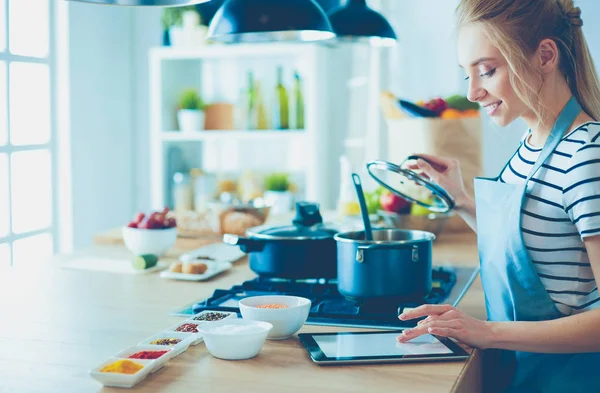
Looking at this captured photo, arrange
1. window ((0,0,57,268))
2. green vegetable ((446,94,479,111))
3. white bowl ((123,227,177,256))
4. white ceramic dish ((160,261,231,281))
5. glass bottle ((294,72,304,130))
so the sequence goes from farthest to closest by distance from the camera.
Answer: glass bottle ((294,72,304,130)) < window ((0,0,57,268)) < green vegetable ((446,94,479,111)) < white bowl ((123,227,177,256)) < white ceramic dish ((160,261,231,281))

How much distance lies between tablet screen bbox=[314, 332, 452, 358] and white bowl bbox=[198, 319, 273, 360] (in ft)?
0.39

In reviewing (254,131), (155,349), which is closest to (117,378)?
(155,349)

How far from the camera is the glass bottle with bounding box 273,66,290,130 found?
4.54 m

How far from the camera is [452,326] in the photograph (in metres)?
1.28

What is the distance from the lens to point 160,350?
4.02ft

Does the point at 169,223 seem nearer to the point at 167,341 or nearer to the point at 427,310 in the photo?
the point at 167,341

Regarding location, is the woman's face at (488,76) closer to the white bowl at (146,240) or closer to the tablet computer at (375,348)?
the tablet computer at (375,348)

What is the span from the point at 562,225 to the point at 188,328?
720 mm

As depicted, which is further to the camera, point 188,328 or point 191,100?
point 191,100

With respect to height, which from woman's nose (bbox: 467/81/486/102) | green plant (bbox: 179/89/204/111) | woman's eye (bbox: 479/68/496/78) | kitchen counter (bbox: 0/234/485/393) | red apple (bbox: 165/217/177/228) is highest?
green plant (bbox: 179/89/204/111)

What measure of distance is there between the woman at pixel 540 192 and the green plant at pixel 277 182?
10.2 feet

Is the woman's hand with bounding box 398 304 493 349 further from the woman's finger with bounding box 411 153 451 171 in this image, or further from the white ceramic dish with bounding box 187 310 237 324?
the woman's finger with bounding box 411 153 451 171

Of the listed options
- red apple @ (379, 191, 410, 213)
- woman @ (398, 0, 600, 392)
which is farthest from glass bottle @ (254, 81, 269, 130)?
woman @ (398, 0, 600, 392)

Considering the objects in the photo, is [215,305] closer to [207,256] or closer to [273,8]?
[207,256]
